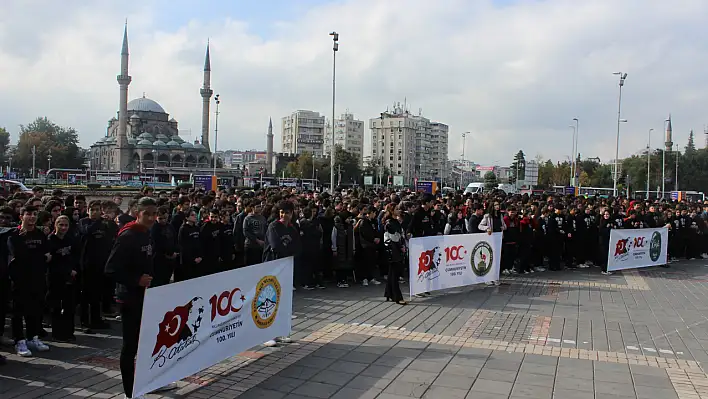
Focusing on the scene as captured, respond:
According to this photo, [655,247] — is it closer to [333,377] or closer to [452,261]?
[452,261]

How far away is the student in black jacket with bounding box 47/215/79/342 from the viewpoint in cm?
749

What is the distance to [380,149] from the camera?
174500 millimetres

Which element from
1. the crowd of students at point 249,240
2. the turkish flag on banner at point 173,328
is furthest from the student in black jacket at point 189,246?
the turkish flag on banner at point 173,328

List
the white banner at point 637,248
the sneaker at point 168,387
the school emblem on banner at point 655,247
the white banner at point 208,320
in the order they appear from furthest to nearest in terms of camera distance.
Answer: the school emblem on banner at point 655,247
the white banner at point 637,248
the sneaker at point 168,387
the white banner at point 208,320

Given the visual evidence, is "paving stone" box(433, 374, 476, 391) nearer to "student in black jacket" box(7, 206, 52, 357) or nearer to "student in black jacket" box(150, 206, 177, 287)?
"student in black jacket" box(150, 206, 177, 287)

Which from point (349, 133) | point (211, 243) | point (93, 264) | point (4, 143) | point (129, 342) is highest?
point (349, 133)

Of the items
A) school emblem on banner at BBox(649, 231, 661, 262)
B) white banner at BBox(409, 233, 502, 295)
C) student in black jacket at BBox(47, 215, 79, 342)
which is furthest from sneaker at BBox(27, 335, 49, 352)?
school emblem on banner at BBox(649, 231, 661, 262)

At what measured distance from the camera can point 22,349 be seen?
690cm

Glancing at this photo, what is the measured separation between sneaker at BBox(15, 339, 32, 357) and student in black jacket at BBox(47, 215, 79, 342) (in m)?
0.64

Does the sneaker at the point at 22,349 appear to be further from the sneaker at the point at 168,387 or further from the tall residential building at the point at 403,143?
the tall residential building at the point at 403,143

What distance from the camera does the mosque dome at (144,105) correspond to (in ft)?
458

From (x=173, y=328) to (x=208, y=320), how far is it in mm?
565

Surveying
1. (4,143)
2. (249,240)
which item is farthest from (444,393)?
(4,143)

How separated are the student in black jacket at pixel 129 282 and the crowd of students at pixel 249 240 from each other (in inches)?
3.4
